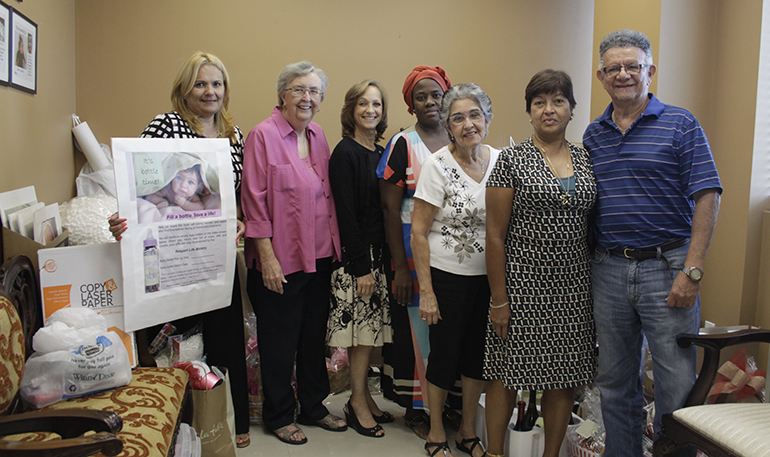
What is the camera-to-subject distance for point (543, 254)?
1.94 metres

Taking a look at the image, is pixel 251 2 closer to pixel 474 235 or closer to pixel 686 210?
pixel 474 235

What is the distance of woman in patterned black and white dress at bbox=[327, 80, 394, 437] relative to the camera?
2.46 m

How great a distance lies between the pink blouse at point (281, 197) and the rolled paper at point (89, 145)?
1.07 m

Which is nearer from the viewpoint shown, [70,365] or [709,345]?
[70,365]

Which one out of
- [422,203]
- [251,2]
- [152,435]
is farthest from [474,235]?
[251,2]

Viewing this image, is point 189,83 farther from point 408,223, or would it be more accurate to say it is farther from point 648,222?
point 648,222

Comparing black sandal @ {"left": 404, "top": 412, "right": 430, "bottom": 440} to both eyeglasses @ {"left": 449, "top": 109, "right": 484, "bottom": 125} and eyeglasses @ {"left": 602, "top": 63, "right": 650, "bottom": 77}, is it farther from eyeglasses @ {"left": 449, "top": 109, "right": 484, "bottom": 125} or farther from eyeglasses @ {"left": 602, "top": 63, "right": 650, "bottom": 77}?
eyeglasses @ {"left": 602, "top": 63, "right": 650, "bottom": 77}

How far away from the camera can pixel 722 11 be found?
2678 mm

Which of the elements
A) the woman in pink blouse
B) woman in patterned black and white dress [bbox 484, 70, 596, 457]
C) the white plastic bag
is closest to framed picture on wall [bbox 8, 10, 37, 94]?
the woman in pink blouse

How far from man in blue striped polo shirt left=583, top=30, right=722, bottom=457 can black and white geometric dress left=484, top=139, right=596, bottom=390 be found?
2.9 inches

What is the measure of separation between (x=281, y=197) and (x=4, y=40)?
4.09 ft

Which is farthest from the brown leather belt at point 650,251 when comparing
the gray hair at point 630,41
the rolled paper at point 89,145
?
the rolled paper at point 89,145

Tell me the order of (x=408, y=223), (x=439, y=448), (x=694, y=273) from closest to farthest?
(x=694, y=273)
(x=439, y=448)
(x=408, y=223)

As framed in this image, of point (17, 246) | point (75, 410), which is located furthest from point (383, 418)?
point (17, 246)
